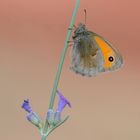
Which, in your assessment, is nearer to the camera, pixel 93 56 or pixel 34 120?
pixel 34 120

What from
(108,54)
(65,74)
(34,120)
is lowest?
(34,120)

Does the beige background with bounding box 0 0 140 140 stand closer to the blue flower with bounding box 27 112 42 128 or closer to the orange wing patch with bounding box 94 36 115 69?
the orange wing patch with bounding box 94 36 115 69

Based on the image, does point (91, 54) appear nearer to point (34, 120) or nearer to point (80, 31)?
point (80, 31)

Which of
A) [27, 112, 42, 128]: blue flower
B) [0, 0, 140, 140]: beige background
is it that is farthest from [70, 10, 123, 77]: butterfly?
[0, 0, 140, 140]: beige background

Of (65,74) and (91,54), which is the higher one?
(65,74)

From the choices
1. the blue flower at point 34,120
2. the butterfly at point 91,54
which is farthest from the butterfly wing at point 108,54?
the blue flower at point 34,120

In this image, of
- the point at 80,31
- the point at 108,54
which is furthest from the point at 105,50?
the point at 80,31

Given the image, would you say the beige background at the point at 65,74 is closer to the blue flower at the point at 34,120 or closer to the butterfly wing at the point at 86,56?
the butterfly wing at the point at 86,56
